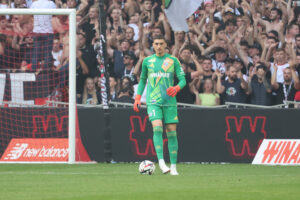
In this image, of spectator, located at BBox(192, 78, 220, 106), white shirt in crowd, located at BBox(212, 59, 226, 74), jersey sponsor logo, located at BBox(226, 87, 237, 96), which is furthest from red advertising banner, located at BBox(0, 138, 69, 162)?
white shirt in crowd, located at BBox(212, 59, 226, 74)

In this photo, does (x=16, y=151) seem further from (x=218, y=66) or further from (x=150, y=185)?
(x=150, y=185)

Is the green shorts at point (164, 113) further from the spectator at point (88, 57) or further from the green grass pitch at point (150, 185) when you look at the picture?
the spectator at point (88, 57)

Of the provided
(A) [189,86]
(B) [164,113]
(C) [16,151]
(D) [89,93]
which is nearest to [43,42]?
(D) [89,93]

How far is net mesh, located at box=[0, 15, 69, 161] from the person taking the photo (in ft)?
52.9

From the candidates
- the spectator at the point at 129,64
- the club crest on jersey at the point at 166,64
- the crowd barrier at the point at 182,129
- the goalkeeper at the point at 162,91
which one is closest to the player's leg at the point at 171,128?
the goalkeeper at the point at 162,91

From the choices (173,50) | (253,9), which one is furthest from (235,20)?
(173,50)

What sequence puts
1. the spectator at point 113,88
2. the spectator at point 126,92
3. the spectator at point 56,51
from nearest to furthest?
the spectator at point 126,92
the spectator at point 113,88
the spectator at point 56,51

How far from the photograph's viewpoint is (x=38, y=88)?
1741cm

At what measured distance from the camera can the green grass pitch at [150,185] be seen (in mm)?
7977

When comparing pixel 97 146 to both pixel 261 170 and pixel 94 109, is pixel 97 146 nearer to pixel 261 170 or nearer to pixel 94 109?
pixel 94 109

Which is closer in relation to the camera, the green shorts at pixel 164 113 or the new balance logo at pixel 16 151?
the green shorts at pixel 164 113

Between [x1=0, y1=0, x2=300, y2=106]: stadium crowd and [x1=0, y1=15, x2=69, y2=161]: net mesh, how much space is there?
0.04 m

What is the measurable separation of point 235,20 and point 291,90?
2.53 meters

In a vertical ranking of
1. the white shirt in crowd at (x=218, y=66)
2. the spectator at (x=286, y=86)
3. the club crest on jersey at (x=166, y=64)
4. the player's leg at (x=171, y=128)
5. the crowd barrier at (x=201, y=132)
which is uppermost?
the club crest on jersey at (x=166, y=64)
